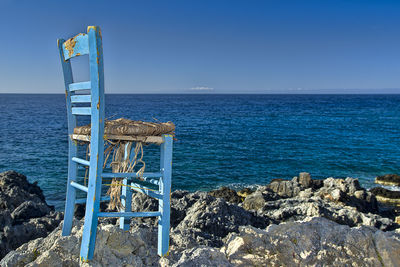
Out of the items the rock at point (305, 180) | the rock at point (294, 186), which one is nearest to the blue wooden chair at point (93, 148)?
the rock at point (294, 186)

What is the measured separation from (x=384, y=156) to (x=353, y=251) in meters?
20.8

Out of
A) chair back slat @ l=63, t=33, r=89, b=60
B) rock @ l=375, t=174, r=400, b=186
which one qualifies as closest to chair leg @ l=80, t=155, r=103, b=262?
chair back slat @ l=63, t=33, r=89, b=60

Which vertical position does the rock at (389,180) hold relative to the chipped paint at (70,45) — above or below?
below

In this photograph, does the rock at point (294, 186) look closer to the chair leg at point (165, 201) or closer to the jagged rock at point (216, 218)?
the jagged rock at point (216, 218)

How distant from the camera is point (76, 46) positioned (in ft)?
8.54

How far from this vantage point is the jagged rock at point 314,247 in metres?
2.51

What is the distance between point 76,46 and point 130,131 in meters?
0.74

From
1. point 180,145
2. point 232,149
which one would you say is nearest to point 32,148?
point 180,145

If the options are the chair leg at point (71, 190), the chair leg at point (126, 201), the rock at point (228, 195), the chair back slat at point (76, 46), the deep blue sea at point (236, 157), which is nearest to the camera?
the chair back slat at point (76, 46)

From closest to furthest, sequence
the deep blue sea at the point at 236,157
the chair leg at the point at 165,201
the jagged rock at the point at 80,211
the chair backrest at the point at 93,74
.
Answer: the chair backrest at the point at 93,74 → the chair leg at the point at 165,201 → the jagged rock at the point at 80,211 → the deep blue sea at the point at 236,157

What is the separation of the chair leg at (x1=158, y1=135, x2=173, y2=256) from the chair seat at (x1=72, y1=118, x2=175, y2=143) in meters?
0.09

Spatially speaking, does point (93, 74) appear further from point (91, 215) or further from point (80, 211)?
point (80, 211)

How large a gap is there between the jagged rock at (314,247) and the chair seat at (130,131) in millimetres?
1011

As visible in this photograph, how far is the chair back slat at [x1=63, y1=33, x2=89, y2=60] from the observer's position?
2463 mm
